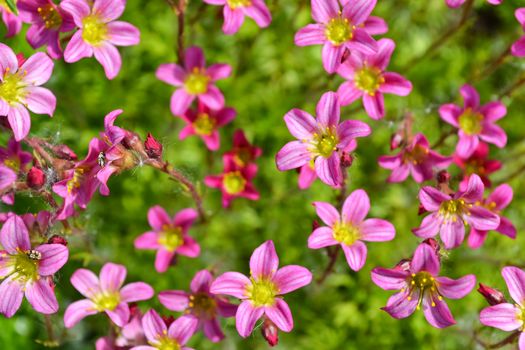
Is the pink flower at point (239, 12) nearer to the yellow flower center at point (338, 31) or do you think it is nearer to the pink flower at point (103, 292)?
the yellow flower center at point (338, 31)

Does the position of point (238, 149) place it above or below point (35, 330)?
above

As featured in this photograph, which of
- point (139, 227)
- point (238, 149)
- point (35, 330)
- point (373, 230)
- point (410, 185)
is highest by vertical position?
point (373, 230)

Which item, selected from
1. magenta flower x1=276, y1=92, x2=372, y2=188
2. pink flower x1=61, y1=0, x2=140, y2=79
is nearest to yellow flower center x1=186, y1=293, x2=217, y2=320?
magenta flower x1=276, y1=92, x2=372, y2=188

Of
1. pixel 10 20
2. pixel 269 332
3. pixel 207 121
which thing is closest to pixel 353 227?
pixel 269 332

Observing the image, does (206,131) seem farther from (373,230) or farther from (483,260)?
(483,260)

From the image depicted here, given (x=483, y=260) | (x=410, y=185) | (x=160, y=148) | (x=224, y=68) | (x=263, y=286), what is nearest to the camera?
(x=160, y=148)

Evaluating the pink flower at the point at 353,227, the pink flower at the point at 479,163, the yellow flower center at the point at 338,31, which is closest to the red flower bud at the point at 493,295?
the pink flower at the point at 353,227

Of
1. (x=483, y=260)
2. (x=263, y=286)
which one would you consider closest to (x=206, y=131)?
(x=263, y=286)
